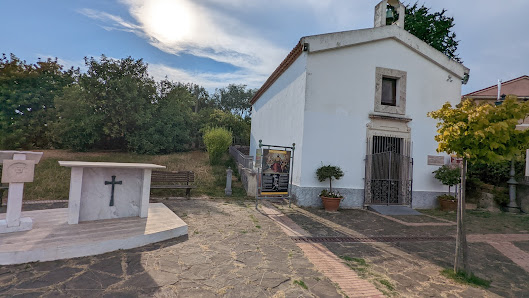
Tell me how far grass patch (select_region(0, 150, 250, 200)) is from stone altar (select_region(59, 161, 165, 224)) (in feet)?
13.0

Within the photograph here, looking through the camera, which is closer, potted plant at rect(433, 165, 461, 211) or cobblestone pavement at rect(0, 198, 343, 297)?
cobblestone pavement at rect(0, 198, 343, 297)

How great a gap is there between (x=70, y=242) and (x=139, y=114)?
15227 mm

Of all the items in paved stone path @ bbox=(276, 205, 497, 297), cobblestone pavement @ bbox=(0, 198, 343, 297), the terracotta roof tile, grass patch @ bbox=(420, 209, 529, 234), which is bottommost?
paved stone path @ bbox=(276, 205, 497, 297)

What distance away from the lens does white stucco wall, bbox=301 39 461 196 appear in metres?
9.04

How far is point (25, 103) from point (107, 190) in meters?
17.6

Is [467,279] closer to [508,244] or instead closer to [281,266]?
[281,266]

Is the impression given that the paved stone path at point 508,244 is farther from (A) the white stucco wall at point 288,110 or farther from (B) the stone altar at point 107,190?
(B) the stone altar at point 107,190

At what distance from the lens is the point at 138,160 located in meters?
15.7

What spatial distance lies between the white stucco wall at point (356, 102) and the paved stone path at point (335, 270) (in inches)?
156

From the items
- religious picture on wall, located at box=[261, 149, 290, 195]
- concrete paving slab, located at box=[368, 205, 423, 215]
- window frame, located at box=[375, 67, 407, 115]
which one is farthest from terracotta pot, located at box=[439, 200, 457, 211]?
religious picture on wall, located at box=[261, 149, 290, 195]

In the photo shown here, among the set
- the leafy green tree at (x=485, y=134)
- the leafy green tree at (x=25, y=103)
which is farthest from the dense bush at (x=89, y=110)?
the leafy green tree at (x=485, y=134)

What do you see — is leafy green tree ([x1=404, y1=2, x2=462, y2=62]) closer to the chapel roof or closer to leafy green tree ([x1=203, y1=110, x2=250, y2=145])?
the chapel roof

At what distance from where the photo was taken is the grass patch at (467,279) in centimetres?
370

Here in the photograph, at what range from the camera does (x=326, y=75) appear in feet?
30.2
